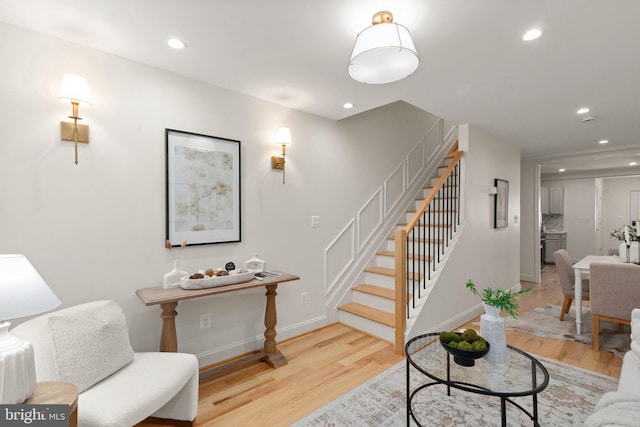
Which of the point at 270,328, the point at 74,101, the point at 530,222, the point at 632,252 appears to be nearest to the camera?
the point at 74,101

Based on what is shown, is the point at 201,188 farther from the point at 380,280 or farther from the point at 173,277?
the point at 380,280

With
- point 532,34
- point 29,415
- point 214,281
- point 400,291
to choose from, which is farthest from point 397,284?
point 29,415

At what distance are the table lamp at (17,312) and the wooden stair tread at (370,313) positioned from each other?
269cm

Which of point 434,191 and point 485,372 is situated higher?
point 434,191

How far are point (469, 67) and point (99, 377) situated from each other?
3089 millimetres

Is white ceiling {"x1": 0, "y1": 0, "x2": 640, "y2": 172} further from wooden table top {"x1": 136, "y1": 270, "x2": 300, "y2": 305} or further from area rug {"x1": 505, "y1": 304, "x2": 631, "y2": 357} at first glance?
area rug {"x1": 505, "y1": 304, "x2": 631, "y2": 357}

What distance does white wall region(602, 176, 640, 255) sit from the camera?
7.52 metres

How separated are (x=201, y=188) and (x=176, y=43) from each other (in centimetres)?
106

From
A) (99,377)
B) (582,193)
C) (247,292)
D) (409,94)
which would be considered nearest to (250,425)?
(99,377)

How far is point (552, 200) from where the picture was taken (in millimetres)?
8453

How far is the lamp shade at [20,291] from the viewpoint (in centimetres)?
113

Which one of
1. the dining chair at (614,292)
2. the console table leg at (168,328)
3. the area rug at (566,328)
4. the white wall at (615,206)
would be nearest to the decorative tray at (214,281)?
the console table leg at (168,328)

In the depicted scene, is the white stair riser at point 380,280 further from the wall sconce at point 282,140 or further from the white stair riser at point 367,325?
the wall sconce at point 282,140

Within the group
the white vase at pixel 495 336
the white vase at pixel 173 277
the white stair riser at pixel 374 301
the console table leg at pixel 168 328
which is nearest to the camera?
the white vase at pixel 495 336
